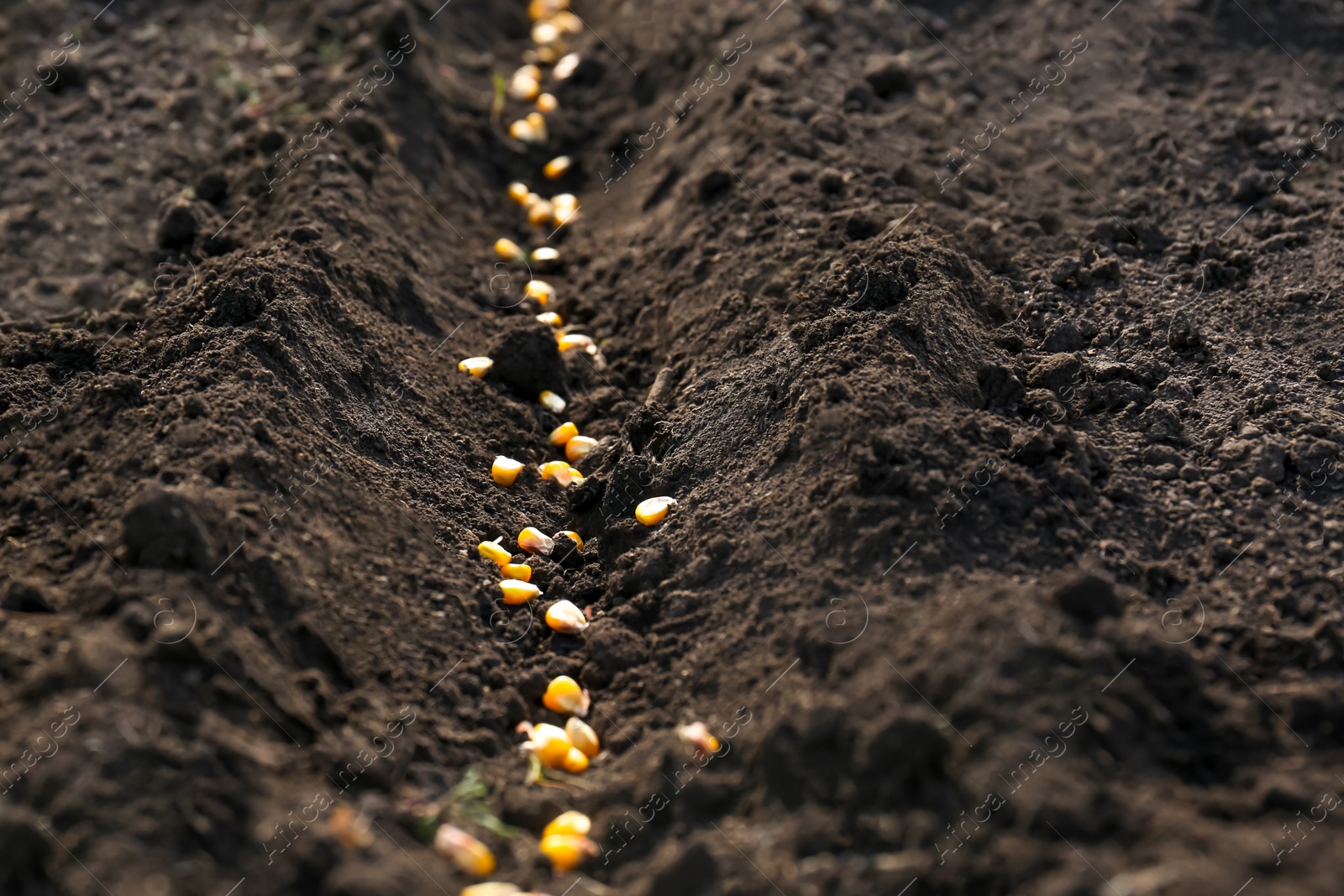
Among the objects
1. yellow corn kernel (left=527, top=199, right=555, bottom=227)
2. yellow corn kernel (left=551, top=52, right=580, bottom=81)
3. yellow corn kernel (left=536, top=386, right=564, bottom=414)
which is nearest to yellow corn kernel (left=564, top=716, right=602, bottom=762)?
yellow corn kernel (left=536, top=386, right=564, bottom=414)

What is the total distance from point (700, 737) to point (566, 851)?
1.69ft

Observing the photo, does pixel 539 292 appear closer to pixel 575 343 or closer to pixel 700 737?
pixel 575 343

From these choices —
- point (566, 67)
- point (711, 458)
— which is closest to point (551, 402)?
point (711, 458)

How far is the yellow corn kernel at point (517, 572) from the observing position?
405 cm

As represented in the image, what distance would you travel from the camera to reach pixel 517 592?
396 centimetres

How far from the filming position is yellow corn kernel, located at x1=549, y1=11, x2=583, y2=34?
8000 millimetres

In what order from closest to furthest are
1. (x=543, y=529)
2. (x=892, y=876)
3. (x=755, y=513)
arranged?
(x=892, y=876) → (x=755, y=513) → (x=543, y=529)

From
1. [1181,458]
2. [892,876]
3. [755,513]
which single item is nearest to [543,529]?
[755,513]

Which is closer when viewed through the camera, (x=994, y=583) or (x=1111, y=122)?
(x=994, y=583)

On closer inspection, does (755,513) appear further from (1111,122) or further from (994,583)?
(1111,122)

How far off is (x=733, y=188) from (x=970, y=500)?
253cm

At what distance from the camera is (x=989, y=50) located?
21.6 ft

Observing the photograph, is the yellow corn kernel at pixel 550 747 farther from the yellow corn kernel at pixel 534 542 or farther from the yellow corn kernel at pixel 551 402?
the yellow corn kernel at pixel 551 402

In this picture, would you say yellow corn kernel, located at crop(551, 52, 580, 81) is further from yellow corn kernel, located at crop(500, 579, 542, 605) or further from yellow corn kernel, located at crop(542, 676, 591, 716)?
yellow corn kernel, located at crop(542, 676, 591, 716)
